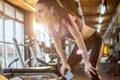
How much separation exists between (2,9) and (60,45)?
16.4 ft

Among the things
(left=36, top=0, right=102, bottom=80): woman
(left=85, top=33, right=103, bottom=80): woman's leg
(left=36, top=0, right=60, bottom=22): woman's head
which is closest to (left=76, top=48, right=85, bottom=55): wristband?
(left=36, top=0, right=102, bottom=80): woman

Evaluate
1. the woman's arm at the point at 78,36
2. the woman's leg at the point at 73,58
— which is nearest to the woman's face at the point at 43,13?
the woman's arm at the point at 78,36

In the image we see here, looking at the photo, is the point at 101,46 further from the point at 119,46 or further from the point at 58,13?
the point at 119,46

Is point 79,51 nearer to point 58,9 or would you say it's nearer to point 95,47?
point 95,47

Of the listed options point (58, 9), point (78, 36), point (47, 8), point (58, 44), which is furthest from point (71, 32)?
point (47, 8)

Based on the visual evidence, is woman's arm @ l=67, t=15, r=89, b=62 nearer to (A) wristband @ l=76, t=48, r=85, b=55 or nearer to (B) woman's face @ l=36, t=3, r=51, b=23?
(A) wristband @ l=76, t=48, r=85, b=55

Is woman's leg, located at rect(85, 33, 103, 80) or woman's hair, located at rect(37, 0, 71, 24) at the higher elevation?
woman's hair, located at rect(37, 0, 71, 24)

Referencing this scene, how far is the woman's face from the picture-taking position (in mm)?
3761

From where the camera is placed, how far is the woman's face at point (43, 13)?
3.76m

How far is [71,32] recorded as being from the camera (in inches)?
149

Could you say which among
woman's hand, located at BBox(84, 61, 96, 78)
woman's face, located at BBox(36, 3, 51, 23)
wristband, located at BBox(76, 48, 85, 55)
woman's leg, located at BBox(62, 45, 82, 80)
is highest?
woman's face, located at BBox(36, 3, 51, 23)

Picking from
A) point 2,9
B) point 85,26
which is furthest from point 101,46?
point 2,9

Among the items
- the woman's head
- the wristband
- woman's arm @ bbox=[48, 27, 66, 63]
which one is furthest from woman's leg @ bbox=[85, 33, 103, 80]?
the woman's head

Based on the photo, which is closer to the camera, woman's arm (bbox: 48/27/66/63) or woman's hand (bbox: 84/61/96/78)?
woman's hand (bbox: 84/61/96/78)
